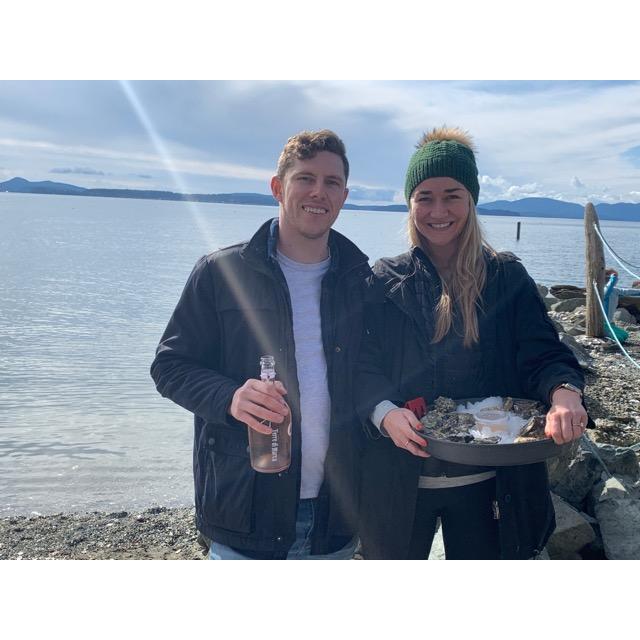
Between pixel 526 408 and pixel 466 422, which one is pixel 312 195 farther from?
pixel 526 408

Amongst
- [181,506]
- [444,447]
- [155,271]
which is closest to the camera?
[444,447]

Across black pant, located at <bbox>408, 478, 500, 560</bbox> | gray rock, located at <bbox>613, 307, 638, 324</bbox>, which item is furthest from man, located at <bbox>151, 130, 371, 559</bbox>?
gray rock, located at <bbox>613, 307, 638, 324</bbox>

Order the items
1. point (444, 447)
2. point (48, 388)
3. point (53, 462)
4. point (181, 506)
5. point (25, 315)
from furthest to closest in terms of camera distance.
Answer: point (25, 315) → point (48, 388) → point (53, 462) → point (181, 506) → point (444, 447)

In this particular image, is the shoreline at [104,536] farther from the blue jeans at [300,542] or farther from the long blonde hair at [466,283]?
the long blonde hair at [466,283]

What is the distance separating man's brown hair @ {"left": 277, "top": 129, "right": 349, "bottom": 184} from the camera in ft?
8.32

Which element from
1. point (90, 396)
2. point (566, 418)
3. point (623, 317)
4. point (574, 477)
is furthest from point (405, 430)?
point (623, 317)

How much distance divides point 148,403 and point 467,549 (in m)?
7.96

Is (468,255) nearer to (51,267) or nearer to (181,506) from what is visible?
(181,506)

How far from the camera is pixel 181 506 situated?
612cm

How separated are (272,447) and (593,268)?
10.8 metres

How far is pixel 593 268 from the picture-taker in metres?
11.7

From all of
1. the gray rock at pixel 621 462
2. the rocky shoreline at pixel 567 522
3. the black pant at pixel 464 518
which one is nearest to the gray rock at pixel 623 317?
the rocky shoreline at pixel 567 522

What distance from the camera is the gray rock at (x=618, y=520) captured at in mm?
3961
